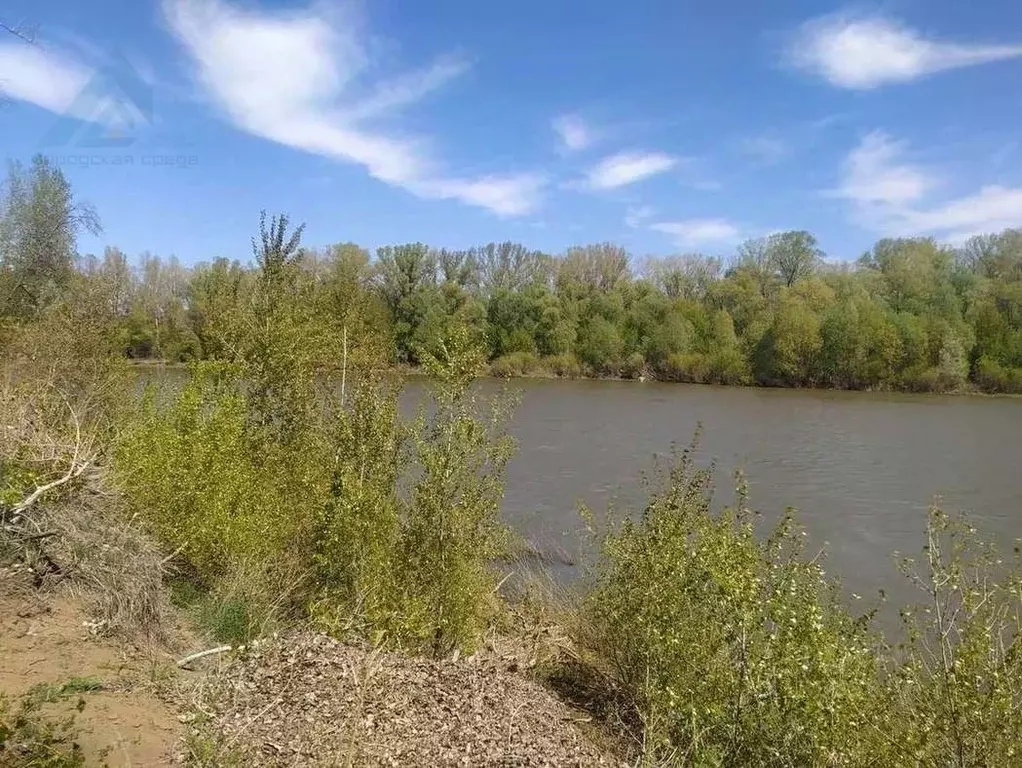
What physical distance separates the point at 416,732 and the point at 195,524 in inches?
185

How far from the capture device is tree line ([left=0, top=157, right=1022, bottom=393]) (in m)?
55.2

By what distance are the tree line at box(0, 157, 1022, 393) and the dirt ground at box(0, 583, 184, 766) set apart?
35.6m

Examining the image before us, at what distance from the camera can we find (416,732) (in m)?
5.59

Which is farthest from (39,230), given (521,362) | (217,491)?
(521,362)

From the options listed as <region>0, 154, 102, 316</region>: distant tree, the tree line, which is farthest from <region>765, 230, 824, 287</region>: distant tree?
<region>0, 154, 102, 316</region>: distant tree

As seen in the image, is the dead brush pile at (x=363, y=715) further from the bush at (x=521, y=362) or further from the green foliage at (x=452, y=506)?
the bush at (x=521, y=362)

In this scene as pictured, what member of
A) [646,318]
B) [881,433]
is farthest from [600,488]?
[646,318]

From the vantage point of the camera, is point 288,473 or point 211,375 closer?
point 288,473

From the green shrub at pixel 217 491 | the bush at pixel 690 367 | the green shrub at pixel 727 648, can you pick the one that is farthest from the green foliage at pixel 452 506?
the bush at pixel 690 367

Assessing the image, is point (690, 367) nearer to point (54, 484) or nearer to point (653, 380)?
point (653, 380)

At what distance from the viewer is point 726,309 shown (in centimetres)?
6819

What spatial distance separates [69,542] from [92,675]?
5.79 ft

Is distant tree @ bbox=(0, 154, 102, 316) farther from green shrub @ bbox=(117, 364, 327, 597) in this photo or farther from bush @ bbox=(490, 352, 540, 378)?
bush @ bbox=(490, 352, 540, 378)

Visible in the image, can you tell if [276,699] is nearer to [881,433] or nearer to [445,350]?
[445,350]
